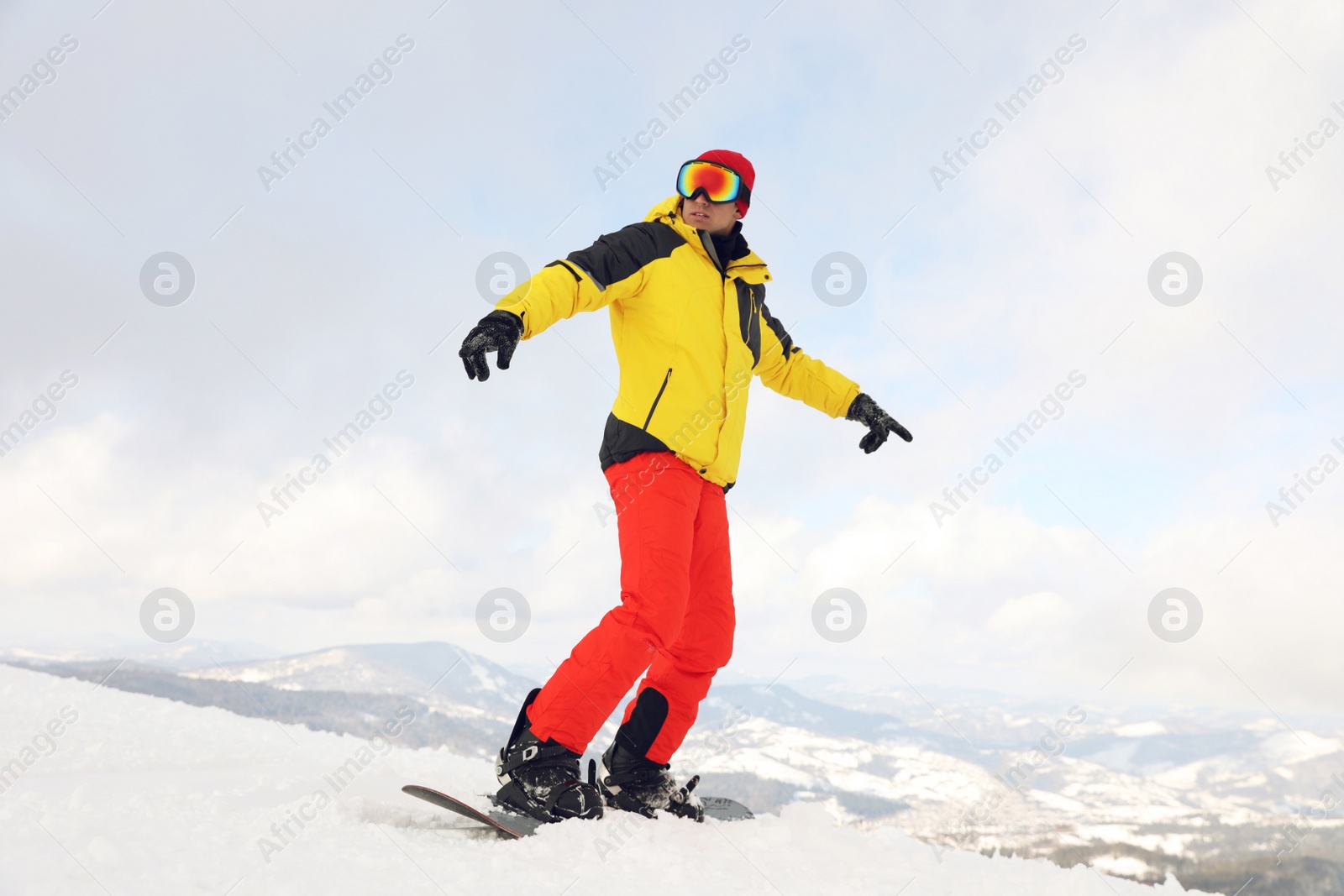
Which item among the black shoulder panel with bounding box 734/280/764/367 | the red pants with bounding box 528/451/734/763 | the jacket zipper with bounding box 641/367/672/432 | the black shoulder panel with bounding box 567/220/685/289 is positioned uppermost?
the black shoulder panel with bounding box 734/280/764/367

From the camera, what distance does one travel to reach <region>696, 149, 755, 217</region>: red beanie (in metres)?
3.43

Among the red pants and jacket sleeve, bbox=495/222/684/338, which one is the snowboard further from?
jacket sleeve, bbox=495/222/684/338

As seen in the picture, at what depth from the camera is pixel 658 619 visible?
2773mm

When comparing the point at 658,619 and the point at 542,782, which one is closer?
the point at 542,782

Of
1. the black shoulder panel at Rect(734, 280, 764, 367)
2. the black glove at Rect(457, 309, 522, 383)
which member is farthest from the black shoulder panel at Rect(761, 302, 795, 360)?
the black glove at Rect(457, 309, 522, 383)

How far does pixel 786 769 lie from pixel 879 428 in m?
88.0

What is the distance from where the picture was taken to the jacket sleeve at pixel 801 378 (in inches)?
153

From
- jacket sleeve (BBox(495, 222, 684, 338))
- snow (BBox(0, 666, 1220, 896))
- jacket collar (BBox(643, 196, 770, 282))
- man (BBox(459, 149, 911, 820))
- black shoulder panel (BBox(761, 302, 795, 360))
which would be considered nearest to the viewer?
snow (BBox(0, 666, 1220, 896))

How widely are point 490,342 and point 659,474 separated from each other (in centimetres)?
92

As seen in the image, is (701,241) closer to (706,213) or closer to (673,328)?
(706,213)

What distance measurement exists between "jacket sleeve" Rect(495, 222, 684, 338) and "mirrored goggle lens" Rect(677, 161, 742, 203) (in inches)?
9.8

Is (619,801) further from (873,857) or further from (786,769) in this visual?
(786,769)

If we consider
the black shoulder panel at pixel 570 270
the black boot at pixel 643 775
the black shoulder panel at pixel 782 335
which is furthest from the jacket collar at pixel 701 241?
the black boot at pixel 643 775

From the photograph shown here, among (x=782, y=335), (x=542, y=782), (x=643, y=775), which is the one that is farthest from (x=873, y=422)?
(x=542, y=782)
